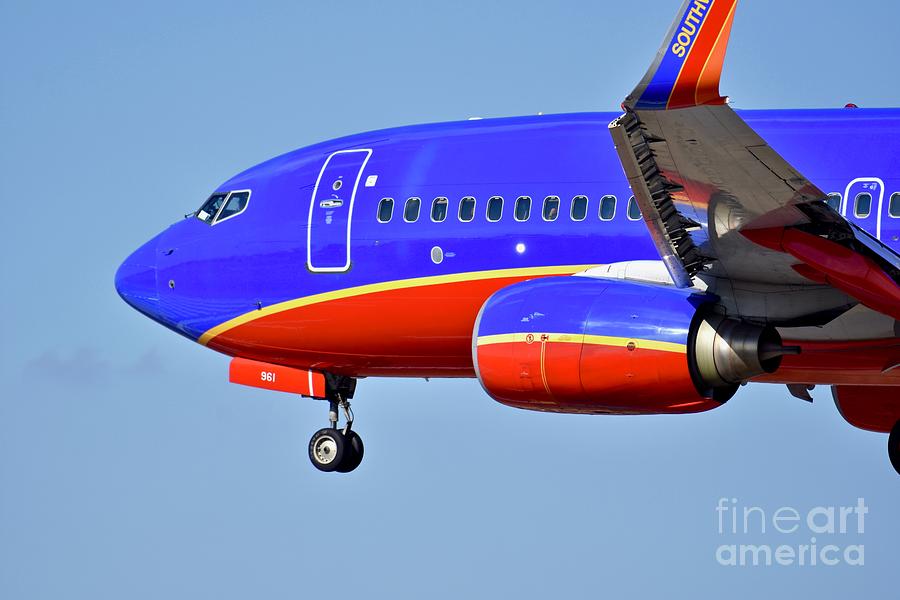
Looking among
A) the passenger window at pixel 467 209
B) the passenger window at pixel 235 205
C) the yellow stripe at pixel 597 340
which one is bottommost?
the yellow stripe at pixel 597 340

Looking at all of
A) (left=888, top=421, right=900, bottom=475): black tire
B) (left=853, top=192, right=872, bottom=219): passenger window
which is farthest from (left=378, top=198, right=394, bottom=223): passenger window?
(left=888, top=421, right=900, bottom=475): black tire

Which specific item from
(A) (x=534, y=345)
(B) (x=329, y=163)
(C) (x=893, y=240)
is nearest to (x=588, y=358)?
(A) (x=534, y=345)

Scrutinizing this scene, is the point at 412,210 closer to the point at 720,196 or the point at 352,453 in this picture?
the point at 352,453

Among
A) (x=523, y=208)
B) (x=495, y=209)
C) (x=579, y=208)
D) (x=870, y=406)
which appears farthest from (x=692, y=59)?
(x=870, y=406)

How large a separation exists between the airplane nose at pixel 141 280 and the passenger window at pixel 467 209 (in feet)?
16.8

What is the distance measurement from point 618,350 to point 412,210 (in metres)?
4.99

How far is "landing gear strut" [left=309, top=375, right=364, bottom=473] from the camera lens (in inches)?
1006

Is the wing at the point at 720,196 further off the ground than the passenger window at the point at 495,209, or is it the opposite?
the passenger window at the point at 495,209

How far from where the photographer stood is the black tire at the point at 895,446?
82.7 feet

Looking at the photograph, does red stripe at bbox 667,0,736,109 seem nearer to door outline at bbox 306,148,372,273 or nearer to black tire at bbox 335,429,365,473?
door outline at bbox 306,148,372,273

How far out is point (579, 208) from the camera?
22.3 metres

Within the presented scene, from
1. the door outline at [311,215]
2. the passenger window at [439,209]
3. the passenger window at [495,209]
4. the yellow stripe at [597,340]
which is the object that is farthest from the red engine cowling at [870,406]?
the door outline at [311,215]

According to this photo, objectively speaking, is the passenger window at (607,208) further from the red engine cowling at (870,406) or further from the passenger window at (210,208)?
the passenger window at (210,208)

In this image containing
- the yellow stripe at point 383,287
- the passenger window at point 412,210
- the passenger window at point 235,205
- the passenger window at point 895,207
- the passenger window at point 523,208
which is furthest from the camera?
the passenger window at point 235,205
